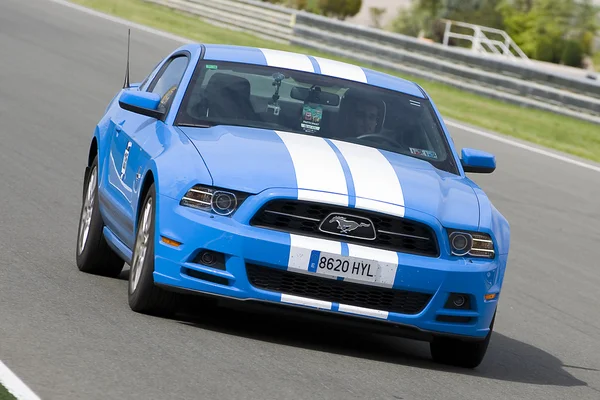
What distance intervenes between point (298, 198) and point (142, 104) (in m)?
1.54

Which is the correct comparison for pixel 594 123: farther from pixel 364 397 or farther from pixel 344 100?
pixel 364 397

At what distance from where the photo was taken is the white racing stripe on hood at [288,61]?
332 inches

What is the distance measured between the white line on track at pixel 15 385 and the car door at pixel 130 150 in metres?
1.90

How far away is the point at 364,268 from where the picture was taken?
22.1 feet

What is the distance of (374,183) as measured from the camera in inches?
276

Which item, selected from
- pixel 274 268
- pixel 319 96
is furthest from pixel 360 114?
pixel 274 268

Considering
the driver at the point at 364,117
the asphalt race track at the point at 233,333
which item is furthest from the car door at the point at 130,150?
the driver at the point at 364,117

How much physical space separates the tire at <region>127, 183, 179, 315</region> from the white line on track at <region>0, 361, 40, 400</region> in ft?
4.34

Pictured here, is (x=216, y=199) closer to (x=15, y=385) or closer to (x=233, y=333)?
(x=233, y=333)

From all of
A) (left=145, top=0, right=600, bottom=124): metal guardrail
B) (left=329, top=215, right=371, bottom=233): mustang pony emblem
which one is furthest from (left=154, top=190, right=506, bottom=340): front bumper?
(left=145, top=0, right=600, bottom=124): metal guardrail

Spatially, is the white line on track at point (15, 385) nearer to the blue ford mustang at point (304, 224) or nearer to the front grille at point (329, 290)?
the blue ford mustang at point (304, 224)

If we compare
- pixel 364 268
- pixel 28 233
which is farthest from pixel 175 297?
pixel 28 233

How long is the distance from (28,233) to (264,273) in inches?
134

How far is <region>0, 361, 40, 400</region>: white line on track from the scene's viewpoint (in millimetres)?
5348
